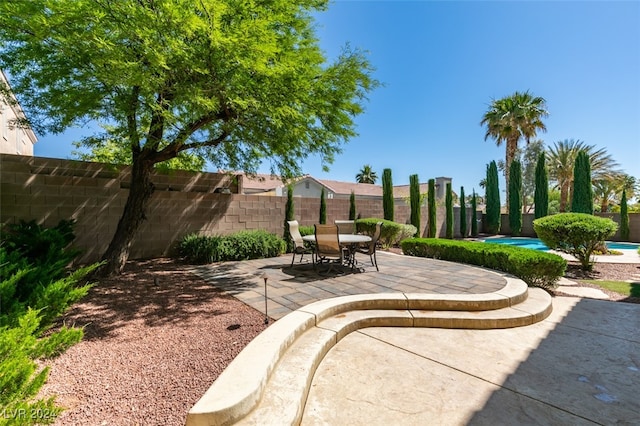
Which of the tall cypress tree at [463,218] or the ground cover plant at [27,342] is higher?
the tall cypress tree at [463,218]

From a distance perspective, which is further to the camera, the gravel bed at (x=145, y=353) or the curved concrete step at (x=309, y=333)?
the gravel bed at (x=145, y=353)

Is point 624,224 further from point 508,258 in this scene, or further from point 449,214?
point 508,258

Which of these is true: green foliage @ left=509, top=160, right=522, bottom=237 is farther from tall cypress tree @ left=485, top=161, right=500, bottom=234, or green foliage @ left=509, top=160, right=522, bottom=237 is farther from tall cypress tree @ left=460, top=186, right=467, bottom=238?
tall cypress tree @ left=460, top=186, right=467, bottom=238

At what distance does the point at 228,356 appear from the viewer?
8.07 feet

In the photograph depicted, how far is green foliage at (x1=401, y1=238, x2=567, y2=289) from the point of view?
498cm

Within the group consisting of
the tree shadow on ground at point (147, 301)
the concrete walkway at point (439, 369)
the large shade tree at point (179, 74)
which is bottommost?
the concrete walkway at point (439, 369)

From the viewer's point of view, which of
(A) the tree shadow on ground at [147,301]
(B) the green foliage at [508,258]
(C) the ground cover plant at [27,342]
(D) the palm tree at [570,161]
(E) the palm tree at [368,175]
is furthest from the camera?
(E) the palm tree at [368,175]

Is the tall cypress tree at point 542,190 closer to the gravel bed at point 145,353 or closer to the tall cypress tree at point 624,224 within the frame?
the tall cypress tree at point 624,224

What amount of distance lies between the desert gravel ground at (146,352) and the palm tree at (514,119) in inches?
875

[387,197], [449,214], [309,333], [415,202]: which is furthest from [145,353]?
[449,214]

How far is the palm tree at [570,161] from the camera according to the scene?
826 inches

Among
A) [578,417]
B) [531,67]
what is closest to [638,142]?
[531,67]

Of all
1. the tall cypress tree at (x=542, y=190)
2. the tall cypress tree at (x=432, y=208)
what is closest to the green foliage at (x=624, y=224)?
the tall cypress tree at (x=542, y=190)

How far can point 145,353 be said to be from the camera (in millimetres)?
2496
